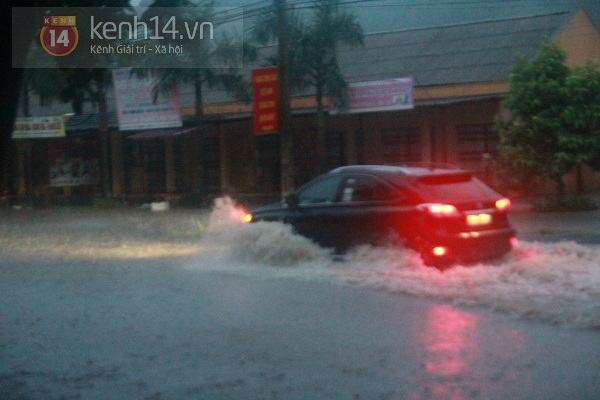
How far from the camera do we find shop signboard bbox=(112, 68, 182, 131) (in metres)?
29.7

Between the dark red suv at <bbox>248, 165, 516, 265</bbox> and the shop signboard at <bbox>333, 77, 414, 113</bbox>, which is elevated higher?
the shop signboard at <bbox>333, 77, 414, 113</bbox>

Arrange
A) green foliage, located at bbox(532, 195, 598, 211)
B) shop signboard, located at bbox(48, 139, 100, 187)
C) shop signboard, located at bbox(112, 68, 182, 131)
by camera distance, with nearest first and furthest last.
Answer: green foliage, located at bbox(532, 195, 598, 211) < shop signboard, located at bbox(112, 68, 182, 131) < shop signboard, located at bbox(48, 139, 100, 187)

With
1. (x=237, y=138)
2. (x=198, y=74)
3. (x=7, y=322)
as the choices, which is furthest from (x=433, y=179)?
(x=237, y=138)

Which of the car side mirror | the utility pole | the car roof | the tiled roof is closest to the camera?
the car roof

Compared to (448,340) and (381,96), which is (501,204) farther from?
(381,96)

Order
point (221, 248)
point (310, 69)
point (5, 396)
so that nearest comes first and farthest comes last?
point (5, 396) → point (221, 248) → point (310, 69)

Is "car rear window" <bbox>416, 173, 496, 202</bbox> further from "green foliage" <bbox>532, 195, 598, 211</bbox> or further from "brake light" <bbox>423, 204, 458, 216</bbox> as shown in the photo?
"green foliage" <bbox>532, 195, 598, 211</bbox>

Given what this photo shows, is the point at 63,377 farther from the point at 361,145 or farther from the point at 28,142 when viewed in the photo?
the point at 28,142

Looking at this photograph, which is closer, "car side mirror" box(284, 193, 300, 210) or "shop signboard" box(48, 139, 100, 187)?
"car side mirror" box(284, 193, 300, 210)

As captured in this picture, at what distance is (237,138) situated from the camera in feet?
112

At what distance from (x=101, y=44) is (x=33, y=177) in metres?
31.3

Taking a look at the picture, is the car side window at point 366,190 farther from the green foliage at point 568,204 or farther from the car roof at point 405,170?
the green foliage at point 568,204

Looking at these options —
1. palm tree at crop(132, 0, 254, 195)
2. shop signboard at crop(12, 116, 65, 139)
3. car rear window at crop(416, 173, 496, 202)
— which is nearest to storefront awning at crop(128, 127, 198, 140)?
palm tree at crop(132, 0, 254, 195)

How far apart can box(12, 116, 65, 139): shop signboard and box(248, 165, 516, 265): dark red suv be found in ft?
78.6
